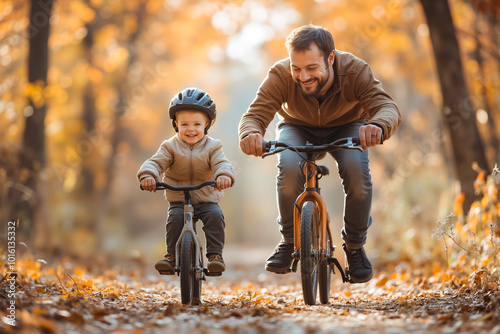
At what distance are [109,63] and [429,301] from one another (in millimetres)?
13009

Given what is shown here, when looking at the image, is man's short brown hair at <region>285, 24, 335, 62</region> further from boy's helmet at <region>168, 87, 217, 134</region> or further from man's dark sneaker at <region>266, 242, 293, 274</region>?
man's dark sneaker at <region>266, 242, 293, 274</region>

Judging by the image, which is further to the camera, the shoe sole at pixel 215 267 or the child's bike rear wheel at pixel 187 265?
the shoe sole at pixel 215 267

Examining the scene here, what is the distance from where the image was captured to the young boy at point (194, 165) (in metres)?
4.73

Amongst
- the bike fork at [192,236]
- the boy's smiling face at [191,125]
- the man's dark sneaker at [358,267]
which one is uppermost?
the boy's smiling face at [191,125]

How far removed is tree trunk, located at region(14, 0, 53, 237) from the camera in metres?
9.23

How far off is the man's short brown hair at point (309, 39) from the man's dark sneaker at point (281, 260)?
1596 millimetres

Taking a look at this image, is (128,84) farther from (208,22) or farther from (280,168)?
(280,168)

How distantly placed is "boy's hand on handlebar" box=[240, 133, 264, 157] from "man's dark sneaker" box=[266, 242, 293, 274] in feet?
3.10

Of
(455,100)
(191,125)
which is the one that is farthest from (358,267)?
(455,100)

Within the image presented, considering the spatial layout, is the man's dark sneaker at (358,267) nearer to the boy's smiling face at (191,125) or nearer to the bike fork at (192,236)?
the bike fork at (192,236)

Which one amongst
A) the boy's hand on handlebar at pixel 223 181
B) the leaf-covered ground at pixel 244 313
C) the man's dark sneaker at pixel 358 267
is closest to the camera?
the leaf-covered ground at pixel 244 313

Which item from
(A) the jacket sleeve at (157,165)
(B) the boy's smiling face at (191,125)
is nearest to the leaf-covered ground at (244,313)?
(A) the jacket sleeve at (157,165)

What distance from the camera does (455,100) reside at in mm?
7512

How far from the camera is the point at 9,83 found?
1277 cm
